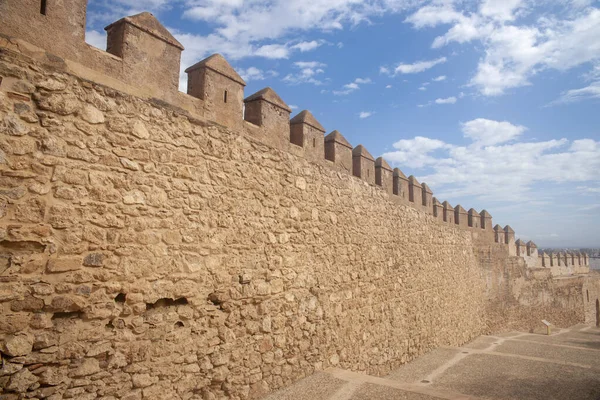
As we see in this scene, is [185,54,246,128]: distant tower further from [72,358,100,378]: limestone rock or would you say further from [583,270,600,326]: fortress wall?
[583,270,600,326]: fortress wall

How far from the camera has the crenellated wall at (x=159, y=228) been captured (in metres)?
2.87

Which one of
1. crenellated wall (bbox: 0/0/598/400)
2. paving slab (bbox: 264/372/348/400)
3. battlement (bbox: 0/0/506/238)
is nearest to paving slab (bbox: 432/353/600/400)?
crenellated wall (bbox: 0/0/598/400)

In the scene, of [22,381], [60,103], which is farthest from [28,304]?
[60,103]

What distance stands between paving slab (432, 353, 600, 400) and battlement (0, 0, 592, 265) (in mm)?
3677

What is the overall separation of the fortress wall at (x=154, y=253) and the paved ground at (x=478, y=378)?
1.70 feet

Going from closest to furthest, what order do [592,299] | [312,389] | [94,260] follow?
1. [94,260]
2. [312,389]
3. [592,299]

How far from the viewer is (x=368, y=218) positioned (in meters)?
7.24

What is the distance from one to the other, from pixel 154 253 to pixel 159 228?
0.72ft

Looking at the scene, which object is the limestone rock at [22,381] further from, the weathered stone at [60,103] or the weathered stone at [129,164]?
the weathered stone at [60,103]

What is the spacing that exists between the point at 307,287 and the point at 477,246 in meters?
9.12

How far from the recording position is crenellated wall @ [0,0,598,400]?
287 centimetres

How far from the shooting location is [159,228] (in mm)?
3662

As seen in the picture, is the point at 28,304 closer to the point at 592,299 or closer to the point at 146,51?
the point at 146,51

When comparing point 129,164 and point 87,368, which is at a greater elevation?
point 129,164
